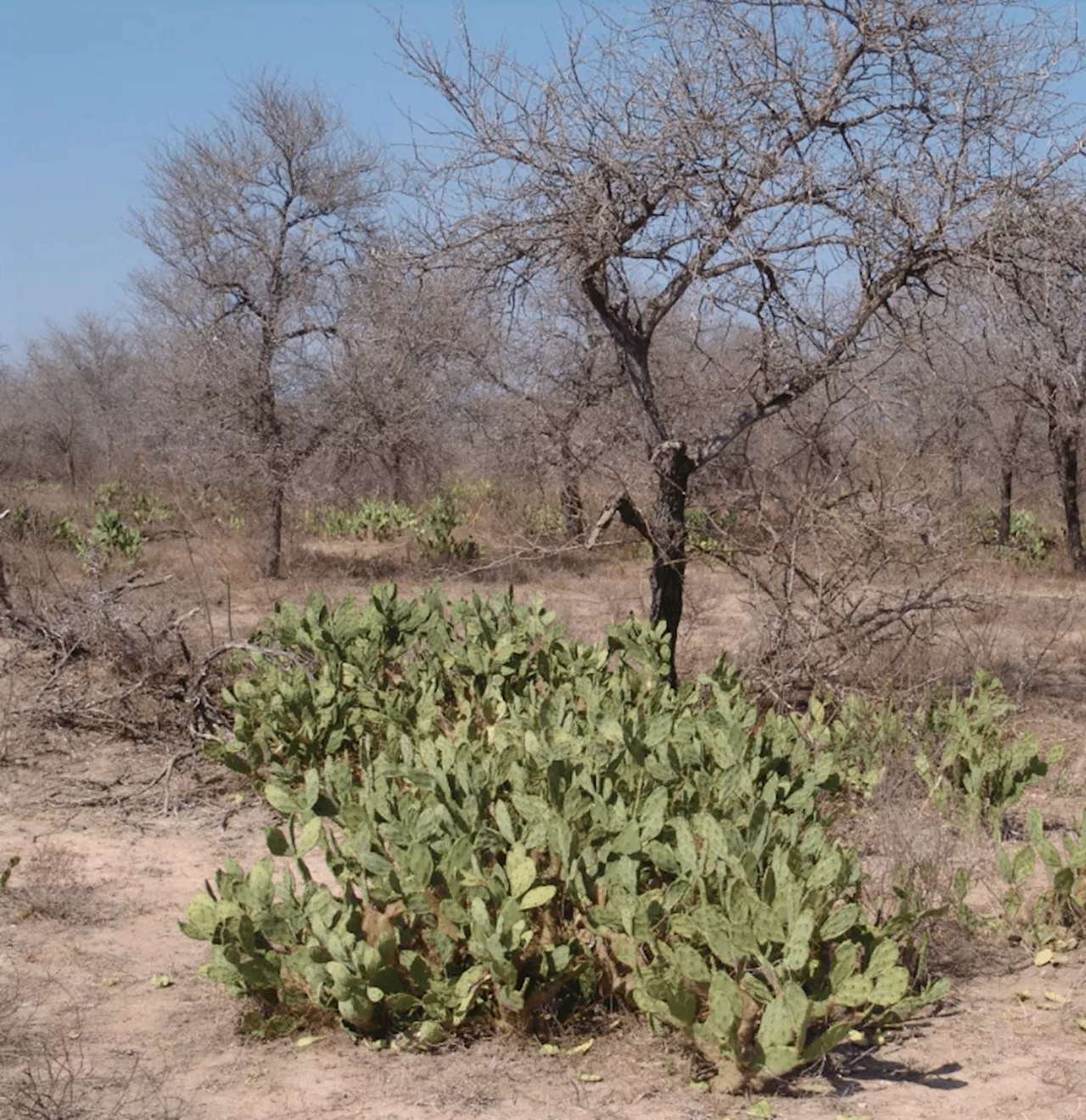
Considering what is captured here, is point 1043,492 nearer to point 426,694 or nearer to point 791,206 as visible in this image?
point 791,206

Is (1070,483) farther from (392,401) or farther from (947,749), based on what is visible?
(947,749)

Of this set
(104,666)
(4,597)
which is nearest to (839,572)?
(104,666)

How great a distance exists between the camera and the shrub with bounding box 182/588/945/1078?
3.53 meters

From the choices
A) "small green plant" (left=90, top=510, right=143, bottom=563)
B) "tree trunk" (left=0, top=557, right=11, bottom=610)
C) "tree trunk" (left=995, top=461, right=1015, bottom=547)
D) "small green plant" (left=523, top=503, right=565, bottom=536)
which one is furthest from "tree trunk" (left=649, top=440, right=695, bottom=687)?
"tree trunk" (left=995, top=461, right=1015, bottom=547)

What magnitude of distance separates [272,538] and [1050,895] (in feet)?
41.0

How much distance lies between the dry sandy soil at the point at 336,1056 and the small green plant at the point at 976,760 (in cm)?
157

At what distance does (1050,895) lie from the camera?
A: 471 cm

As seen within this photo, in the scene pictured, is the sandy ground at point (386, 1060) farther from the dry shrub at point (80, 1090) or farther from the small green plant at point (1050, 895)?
the small green plant at point (1050, 895)

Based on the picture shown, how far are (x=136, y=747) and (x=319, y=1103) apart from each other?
4.40m

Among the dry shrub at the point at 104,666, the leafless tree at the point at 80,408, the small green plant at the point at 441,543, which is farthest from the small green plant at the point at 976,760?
the leafless tree at the point at 80,408

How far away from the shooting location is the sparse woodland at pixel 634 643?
3.90m

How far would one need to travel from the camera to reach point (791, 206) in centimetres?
790

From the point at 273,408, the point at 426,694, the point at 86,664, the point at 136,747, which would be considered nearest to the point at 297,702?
the point at 426,694

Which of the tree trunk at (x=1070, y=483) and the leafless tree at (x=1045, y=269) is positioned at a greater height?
the leafless tree at (x=1045, y=269)
